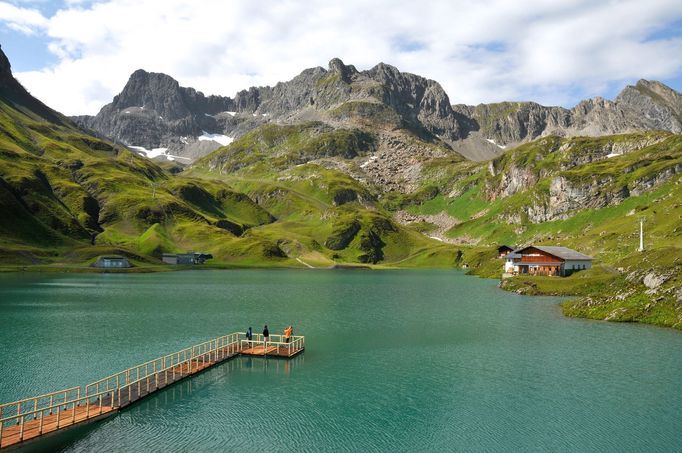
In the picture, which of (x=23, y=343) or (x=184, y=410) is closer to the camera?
(x=184, y=410)

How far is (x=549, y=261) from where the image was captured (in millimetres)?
159250

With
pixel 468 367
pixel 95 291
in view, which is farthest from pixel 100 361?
pixel 95 291

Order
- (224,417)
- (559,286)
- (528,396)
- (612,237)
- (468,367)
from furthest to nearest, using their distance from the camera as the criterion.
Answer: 1. (612,237)
2. (559,286)
3. (468,367)
4. (528,396)
5. (224,417)

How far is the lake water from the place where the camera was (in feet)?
120

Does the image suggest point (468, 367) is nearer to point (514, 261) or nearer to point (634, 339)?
point (634, 339)

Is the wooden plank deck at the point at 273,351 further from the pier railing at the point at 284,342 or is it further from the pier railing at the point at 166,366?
the pier railing at the point at 166,366

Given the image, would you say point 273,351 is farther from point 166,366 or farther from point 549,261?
point 549,261

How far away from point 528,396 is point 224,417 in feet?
90.3

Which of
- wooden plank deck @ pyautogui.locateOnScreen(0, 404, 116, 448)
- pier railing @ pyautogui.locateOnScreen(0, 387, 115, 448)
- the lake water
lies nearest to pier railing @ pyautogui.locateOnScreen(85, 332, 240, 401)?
pier railing @ pyautogui.locateOnScreen(0, 387, 115, 448)

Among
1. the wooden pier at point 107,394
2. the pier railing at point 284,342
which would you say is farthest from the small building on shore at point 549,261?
the wooden pier at point 107,394

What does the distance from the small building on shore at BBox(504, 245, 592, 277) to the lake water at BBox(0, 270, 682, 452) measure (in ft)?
209

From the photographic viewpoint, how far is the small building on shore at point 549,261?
15425 centimetres

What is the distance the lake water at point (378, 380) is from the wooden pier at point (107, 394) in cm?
142

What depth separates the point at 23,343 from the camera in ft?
214
